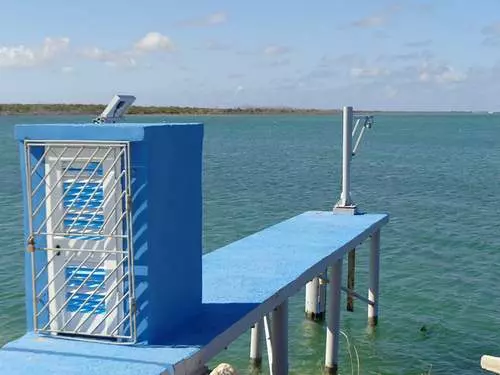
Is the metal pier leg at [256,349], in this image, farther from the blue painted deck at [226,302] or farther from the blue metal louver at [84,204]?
the blue metal louver at [84,204]

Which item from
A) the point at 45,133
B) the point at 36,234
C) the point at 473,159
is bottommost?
the point at 473,159

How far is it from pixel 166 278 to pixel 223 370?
1.21m

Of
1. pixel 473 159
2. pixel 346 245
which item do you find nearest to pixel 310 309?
pixel 346 245

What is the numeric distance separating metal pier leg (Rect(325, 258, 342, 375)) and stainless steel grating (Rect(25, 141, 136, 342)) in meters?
5.71

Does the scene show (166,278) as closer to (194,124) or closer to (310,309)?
(194,124)

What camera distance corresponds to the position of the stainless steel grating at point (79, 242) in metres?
6.56

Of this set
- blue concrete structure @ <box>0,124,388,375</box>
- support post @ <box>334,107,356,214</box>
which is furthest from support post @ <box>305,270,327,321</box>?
blue concrete structure @ <box>0,124,388,375</box>

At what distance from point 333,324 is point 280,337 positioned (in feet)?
8.08

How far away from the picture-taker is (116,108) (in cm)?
759

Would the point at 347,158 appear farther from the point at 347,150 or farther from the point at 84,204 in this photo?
the point at 84,204

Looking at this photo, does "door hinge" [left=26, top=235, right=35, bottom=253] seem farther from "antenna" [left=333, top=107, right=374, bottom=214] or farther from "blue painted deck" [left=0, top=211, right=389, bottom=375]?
"antenna" [left=333, top=107, right=374, bottom=214]

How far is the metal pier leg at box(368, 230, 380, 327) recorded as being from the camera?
1409cm

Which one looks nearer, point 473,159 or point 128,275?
point 128,275

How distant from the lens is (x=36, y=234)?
6699 millimetres
